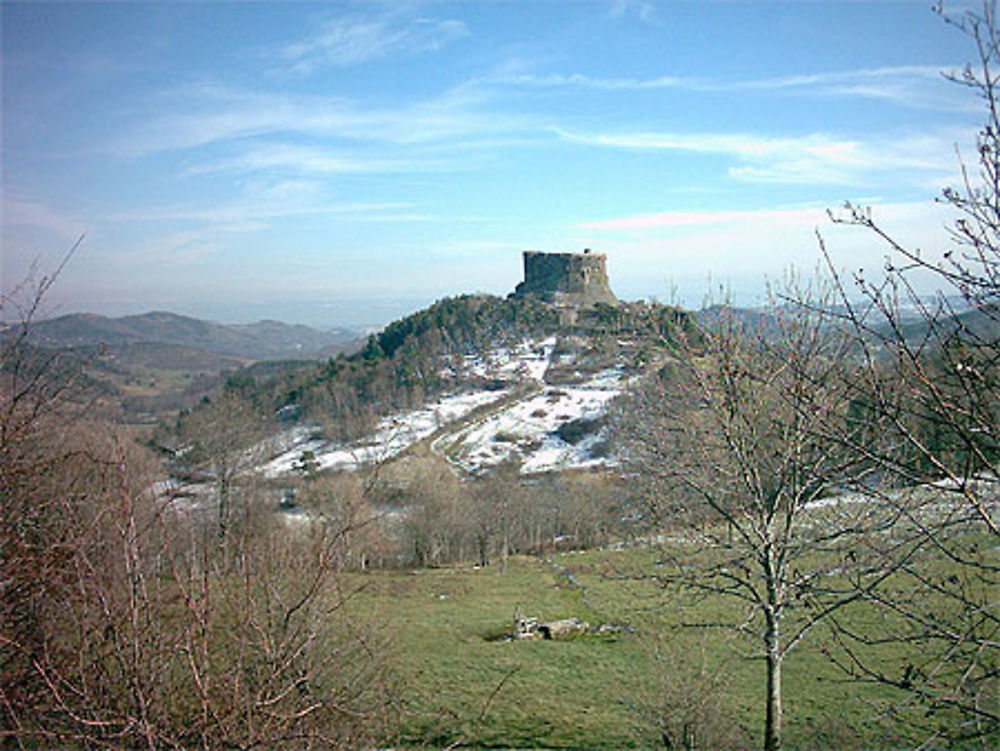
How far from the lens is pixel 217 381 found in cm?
8781

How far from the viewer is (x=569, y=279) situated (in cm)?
7431

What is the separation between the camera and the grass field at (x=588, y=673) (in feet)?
33.8

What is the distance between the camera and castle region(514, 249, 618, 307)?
240 ft

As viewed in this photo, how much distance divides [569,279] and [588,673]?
61.7 metres

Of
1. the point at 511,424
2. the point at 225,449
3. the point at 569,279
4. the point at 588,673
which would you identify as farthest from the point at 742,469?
the point at 569,279

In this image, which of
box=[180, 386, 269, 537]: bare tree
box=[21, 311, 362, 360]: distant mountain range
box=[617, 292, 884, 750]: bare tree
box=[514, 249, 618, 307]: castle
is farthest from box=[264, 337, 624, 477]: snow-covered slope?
box=[21, 311, 362, 360]: distant mountain range

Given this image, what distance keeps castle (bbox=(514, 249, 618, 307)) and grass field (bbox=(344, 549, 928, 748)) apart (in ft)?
163

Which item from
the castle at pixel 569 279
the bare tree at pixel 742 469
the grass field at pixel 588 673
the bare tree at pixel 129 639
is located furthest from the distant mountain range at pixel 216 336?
the bare tree at pixel 129 639

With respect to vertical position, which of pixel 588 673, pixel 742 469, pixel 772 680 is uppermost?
pixel 742 469

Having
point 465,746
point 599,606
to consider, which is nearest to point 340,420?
point 599,606

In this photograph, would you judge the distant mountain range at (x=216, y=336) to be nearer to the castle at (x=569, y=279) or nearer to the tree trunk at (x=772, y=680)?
the castle at (x=569, y=279)

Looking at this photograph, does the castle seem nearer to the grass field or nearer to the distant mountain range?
the grass field

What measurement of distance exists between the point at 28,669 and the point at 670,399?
288 inches

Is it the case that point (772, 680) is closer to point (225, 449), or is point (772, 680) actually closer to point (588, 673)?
point (588, 673)
